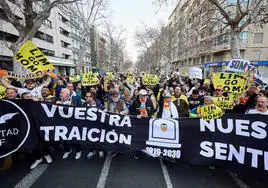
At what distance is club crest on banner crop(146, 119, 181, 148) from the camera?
341cm

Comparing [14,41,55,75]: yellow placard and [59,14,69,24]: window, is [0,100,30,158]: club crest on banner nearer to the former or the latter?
[14,41,55,75]: yellow placard

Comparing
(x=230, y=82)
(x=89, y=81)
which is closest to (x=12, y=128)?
(x=89, y=81)

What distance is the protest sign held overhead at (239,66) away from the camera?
17.9 feet

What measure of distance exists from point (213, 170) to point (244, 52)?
34068 mm

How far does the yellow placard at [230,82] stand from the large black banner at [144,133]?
7.39 ft

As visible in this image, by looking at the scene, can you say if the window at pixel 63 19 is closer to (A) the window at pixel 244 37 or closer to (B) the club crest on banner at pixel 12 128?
(A) the window at pixel 244 37

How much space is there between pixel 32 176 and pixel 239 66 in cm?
619

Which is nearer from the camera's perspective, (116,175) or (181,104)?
(116,175)

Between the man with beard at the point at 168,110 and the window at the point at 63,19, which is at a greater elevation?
the window at the point at 63,19

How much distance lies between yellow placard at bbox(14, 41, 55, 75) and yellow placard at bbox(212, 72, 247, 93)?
15.8 feet

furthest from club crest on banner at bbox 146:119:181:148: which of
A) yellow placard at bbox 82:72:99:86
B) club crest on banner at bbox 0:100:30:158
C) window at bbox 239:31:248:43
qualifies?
window at bbox 239:31:248:43

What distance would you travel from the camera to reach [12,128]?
3.43m

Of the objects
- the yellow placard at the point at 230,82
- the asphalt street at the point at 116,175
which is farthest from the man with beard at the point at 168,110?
the yellow placard at the point at 230,82

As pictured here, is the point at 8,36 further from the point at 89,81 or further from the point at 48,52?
the point at 89,81
